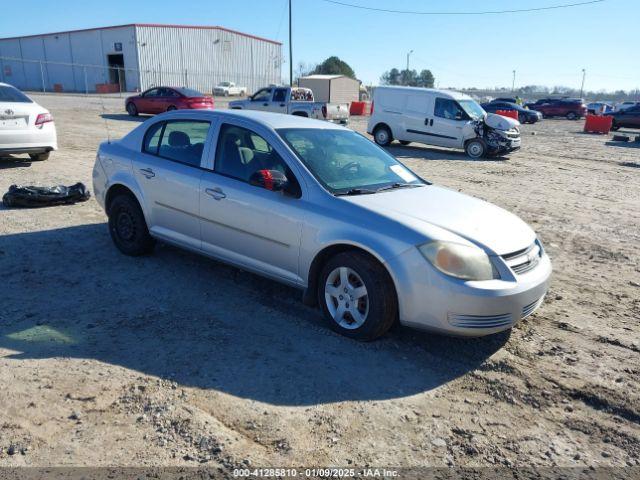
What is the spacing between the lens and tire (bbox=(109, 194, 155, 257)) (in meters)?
5.41

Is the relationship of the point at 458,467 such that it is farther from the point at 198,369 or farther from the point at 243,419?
the point at 198,369

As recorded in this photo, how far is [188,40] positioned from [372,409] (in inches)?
2305

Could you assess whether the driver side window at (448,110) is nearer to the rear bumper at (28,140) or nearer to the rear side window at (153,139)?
the rear bumper at (28,140)

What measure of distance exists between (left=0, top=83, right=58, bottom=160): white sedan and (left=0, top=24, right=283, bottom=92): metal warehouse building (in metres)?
42.6

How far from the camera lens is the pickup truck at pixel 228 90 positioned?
52344 mm

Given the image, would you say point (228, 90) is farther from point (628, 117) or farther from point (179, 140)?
point (179, 140)

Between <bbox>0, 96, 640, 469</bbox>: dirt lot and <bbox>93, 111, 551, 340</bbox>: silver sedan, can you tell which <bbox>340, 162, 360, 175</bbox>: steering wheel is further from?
<bbox>0, 96, 640, 469</bbox>: dirt lot

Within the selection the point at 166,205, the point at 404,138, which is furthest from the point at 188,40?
the point at 166,205

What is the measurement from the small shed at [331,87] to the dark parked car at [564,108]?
1692 centimetres

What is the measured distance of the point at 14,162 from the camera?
10.5 m

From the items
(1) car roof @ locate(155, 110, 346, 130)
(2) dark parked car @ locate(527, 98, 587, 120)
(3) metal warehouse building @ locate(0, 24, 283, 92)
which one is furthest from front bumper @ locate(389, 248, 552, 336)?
(3) metal warehouse building @ locate(0, 24, 283, 92)

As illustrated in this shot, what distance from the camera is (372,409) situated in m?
3.16

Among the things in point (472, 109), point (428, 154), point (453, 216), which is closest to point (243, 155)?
point (453, 216)

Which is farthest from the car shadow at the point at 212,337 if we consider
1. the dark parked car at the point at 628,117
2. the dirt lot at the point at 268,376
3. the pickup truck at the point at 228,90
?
the pickup truck at the point at 228,90
